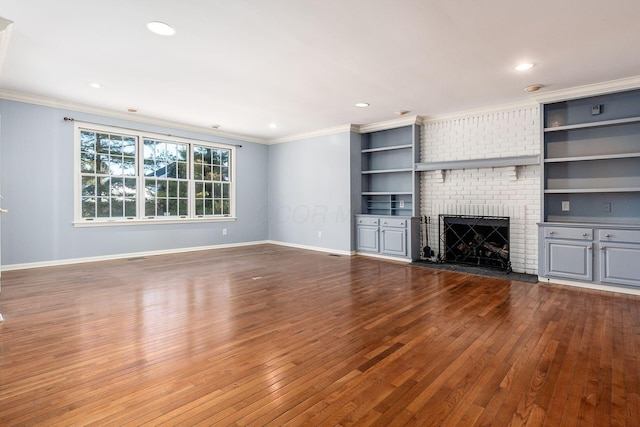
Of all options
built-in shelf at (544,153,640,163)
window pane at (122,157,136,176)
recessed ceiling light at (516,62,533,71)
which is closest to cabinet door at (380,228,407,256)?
built-in shelf at (544,153,640,163)

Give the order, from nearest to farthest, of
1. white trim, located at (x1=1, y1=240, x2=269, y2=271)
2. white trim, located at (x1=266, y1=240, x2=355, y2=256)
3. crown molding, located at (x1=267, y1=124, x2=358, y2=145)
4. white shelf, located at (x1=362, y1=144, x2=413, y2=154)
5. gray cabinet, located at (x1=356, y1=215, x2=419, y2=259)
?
1. white trim, located at (x1=1, y1=240, x2=269, y2=271)
2. gray cabinet, located at (x1=356, y1=215, x2=419, y2=259)
3. white shelf, located at (x1=362, y1=144, x2=413, y2=154)
4. crown molding, located at (x1=267, y1=124, x2=358, y2=145)
5. white trim, located at (x1=266, y1=240, x2=355, y2=256)

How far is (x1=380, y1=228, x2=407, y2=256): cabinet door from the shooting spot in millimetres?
6082

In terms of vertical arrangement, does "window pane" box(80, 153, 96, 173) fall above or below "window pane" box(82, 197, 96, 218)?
above

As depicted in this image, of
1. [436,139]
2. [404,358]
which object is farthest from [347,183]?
[404,358]

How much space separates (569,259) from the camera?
4.31 metres

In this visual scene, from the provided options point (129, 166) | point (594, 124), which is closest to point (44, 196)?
point (129, 166)

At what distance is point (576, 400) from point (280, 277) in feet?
11.7

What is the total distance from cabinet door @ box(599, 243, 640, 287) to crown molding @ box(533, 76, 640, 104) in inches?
76.3

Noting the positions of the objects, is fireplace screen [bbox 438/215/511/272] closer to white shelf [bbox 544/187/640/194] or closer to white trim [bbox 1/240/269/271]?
white shelf [bbox 544/187/640/194]

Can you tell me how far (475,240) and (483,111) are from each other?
213 cm

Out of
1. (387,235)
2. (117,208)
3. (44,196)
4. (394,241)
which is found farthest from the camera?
(387,235)

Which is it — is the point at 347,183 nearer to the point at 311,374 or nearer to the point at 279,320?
the point at 279,320

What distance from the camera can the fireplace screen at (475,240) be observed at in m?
5.33

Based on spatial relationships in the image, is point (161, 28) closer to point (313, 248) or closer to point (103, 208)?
point (103, 208)
